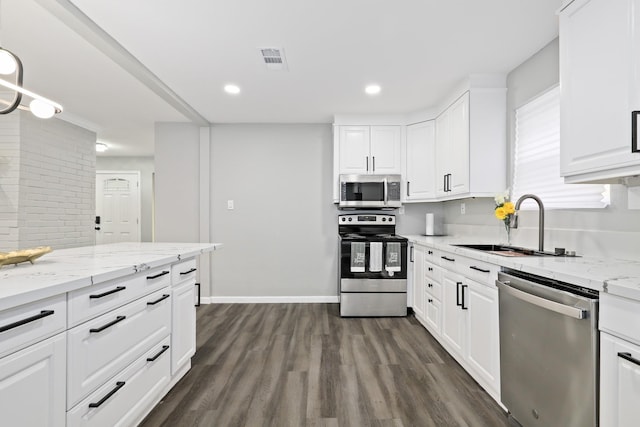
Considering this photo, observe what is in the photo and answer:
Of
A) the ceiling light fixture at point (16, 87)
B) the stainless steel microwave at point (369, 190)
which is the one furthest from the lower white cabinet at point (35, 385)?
the stainless steel microwave at point (369, 190)

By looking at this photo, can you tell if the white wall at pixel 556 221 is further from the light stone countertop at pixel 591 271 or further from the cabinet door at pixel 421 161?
the cabinet door at pixel 421 161

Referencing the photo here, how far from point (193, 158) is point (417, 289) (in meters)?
3.25

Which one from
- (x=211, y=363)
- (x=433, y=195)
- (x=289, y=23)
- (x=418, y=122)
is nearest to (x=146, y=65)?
(x=289, y=23)

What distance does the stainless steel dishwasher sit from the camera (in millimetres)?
1238

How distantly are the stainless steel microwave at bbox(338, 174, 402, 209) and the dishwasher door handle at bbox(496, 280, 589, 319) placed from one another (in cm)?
220

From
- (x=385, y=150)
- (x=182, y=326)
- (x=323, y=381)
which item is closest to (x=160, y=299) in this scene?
(x=182, y=326)

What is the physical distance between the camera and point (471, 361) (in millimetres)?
2227

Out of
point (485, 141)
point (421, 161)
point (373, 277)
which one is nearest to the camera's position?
point (485, 141)

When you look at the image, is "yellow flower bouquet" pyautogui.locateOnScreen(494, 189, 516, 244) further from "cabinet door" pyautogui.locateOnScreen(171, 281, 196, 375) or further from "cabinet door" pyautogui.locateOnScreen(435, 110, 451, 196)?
"cabinet door" pyautogui.locateOnScreen(171, 281, 196, 375)

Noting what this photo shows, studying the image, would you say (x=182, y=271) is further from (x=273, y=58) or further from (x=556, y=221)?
(x=556, y=221)

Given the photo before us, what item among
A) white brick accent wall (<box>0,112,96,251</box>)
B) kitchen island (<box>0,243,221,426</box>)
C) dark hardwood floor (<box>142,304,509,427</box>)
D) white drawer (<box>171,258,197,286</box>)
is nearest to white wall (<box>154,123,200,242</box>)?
white brick accent wall (<box>0,112,96,251</box>)

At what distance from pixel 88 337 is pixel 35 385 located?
0.25 m

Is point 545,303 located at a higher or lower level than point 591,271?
lower

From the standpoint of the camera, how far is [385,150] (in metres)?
3.99
